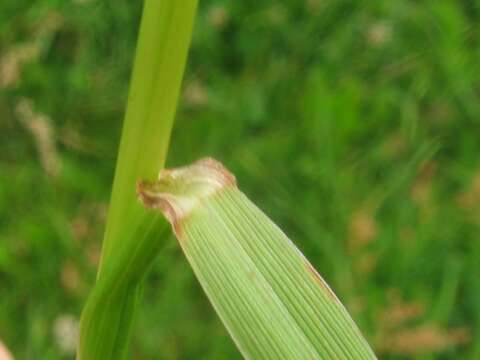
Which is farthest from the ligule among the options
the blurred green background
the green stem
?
the blurred green background

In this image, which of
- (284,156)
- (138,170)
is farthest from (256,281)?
(284,156)

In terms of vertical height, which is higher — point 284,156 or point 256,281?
point 284,156

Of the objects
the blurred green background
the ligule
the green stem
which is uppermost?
the blurred green background

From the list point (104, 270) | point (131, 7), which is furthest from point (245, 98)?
point (104, 270)

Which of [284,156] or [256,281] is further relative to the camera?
[284,156]

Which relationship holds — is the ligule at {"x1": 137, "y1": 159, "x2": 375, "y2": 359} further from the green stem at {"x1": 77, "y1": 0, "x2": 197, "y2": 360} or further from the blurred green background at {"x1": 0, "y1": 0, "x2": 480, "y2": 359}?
the blurred green background at {"x1": 0, "y1": 0, "x2": 480, "y2": 359}

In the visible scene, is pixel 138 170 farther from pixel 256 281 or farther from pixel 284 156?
pixel 284 156

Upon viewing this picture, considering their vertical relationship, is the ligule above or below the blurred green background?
below
